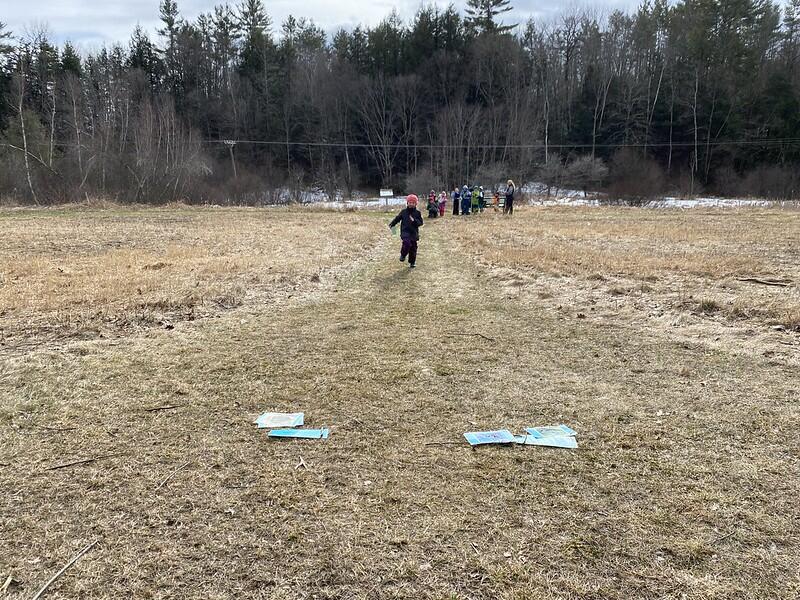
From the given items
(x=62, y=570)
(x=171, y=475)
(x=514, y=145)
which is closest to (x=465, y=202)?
(x=514, y=145)

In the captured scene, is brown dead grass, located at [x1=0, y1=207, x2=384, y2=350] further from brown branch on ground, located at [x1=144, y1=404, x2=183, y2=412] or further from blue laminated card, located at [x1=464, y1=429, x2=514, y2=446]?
blue laminated card, located at [x1=464, y1=429, x2=514, y2=446]

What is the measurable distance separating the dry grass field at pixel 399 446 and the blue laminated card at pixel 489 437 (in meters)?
0.09

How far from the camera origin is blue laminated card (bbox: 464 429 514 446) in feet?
11.6

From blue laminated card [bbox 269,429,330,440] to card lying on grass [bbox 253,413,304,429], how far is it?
0.09 metres

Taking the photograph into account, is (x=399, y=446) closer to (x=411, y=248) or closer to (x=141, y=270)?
(x=411, y=248)

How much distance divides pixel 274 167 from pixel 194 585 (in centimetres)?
5938

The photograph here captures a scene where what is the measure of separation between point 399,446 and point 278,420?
1015mm

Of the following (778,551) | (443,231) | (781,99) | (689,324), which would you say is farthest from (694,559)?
(781,99)

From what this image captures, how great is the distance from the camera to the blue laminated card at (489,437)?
11.6ft

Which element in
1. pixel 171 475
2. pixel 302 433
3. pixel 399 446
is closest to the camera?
pixel 171 475

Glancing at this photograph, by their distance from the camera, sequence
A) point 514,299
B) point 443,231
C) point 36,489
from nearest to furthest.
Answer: point 36,489, point 514,299, point 443,231

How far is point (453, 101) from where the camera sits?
193ft

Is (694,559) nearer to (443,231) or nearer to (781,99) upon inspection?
(443,231)

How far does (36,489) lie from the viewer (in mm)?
2963
